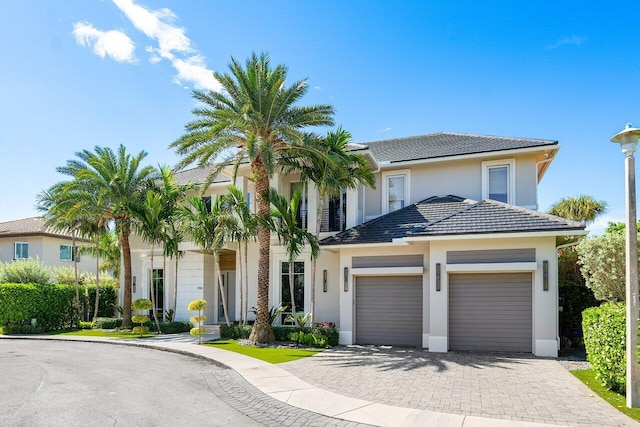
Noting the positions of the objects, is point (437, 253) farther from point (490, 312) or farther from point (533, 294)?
point (533, 294)

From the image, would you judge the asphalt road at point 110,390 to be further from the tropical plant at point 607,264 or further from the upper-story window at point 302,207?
the tropical plant at point 607,264

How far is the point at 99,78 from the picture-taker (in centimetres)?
1606

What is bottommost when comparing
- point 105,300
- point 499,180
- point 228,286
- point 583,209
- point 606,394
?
point 105,300

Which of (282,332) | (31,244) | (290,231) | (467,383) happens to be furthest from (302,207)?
(31,244)

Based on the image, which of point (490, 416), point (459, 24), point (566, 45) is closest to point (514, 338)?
point (490, 416)

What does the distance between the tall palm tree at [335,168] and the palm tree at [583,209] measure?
18.2 meters

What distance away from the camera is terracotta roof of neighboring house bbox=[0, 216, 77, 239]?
3266cm

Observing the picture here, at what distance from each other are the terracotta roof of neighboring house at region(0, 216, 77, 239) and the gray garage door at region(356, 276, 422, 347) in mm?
24329

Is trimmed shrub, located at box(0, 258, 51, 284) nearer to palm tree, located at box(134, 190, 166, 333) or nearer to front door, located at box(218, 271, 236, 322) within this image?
palm tree, located at box(134, 190, 166, 333)

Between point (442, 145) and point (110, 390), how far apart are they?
15.8 metres

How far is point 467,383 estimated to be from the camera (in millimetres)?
9422

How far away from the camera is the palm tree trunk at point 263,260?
51.4 feet

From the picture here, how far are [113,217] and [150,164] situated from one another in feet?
10.3

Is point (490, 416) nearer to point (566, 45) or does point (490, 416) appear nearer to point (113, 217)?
point (566, 45)
